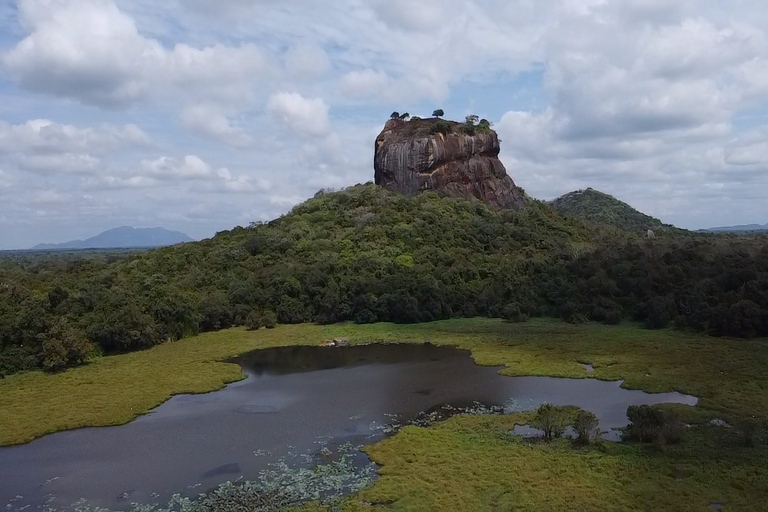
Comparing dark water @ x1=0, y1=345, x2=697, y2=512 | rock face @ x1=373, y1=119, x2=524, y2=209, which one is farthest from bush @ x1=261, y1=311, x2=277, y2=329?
rock face @ x1=373, y1=119, x2=524, y2=209

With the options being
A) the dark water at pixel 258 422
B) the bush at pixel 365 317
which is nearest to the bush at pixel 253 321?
the bush at pixel 365 317

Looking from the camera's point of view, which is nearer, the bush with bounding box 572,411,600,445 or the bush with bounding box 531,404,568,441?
the bush with bounding box 572,411,600,445

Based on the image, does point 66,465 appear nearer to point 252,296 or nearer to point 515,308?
point 252,296

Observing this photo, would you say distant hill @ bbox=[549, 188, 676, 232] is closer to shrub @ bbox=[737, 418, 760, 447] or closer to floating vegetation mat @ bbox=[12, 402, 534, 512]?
shrub @ bbox=[737, 418, 760, 447]

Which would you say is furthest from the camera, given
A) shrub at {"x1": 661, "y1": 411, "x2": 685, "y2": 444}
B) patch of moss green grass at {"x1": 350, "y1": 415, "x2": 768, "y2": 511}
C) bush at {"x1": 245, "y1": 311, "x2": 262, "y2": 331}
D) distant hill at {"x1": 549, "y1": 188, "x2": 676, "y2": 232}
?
distant hill at {"x1": 549, "y1": 188, "x2": 676, "y2": 232}

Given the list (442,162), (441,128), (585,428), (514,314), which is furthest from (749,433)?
(441,128)

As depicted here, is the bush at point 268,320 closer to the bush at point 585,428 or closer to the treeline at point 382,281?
the treeline at point 382,281
